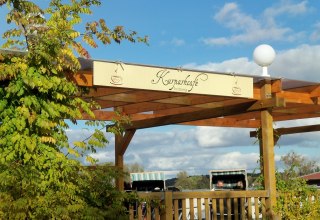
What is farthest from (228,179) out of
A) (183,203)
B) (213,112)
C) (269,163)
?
(183,203)

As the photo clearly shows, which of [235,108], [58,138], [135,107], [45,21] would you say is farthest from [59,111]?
[135,107]

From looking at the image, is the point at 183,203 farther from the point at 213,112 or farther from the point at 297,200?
the point at 213,112

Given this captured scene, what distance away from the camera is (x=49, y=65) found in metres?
7.59

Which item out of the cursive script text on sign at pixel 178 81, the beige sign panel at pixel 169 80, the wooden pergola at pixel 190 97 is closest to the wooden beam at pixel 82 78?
the wooden pergola at pixel 190 97

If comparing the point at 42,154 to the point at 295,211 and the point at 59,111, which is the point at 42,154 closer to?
the point at 59,111

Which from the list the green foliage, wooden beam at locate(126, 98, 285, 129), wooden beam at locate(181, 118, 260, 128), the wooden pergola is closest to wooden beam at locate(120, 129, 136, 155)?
the wooden pergola

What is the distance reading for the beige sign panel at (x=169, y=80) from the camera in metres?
8.38

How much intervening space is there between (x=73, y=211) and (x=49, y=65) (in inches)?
73.6

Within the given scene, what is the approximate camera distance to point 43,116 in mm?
7531

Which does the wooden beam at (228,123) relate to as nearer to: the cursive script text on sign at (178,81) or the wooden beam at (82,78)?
the cursive script text on sign at (178,81)

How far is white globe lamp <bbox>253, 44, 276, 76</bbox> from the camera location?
33.1 ft

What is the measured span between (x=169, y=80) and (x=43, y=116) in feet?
7.39

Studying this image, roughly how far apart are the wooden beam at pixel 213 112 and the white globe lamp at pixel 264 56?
0.55 m

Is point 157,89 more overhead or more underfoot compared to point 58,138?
more overhead
